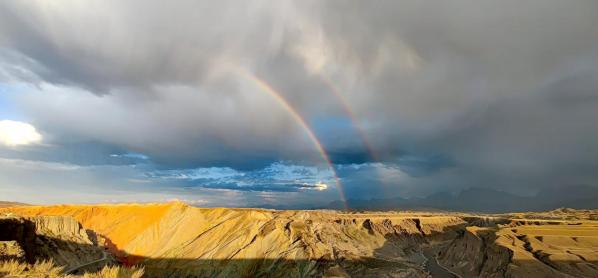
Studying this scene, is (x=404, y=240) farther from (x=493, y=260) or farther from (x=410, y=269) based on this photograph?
(x=493, y=260)

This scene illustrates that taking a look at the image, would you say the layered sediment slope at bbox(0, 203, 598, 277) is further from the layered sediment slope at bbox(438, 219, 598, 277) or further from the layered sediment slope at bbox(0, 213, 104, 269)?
the layered sediment slope at bbox(0, 213, 104, 269)

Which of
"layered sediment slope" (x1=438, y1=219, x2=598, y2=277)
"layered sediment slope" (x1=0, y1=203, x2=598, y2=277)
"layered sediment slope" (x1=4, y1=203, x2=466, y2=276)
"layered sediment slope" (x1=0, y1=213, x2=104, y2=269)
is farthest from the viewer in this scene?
"layered sediment slope" (x1=4, y1=203, x2=466, y2=276)

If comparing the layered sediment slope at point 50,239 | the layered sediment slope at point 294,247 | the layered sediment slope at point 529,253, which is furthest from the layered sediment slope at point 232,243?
the layered sediment slope at point 50,239

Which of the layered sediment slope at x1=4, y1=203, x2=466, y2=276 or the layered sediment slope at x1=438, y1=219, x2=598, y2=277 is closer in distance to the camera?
the layered sediment slope at x1=438, y1=219, x2=598, y2=277

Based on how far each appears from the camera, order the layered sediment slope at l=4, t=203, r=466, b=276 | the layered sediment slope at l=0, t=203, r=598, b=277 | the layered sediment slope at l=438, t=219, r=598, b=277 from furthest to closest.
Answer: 1. the layered sediment slope at l=4, t=203, r=466, b=276
2. the layered sediment slope at l=0, t=203, r=598, b=277
3. the layered sediment slope at l=438, t=219, r=598, b=277

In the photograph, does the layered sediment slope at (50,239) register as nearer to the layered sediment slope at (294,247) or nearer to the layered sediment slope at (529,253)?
the layered sediment slope at (294,247)

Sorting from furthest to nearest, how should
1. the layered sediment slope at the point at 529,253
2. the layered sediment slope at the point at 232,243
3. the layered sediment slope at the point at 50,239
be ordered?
the layered sediment slope at the point at 232,243
the layered sediment slope at the point at 529,253
the layered sediment slope at the point at 50,239

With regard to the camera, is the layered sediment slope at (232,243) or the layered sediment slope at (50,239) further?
the layered sediment slope at (232,243)

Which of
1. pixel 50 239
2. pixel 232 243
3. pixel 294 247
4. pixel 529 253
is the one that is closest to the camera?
pixel 50 239

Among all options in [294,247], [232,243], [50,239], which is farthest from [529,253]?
[50,239]

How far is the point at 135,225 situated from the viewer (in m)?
87.9

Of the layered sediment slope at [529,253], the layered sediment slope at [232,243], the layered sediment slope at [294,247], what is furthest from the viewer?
the layered sediment slope at [232,243]

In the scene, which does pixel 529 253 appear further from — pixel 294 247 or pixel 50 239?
pixel 50 239

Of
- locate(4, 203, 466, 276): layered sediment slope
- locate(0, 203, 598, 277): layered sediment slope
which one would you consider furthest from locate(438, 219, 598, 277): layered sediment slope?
locate(4, 203, 466, 276): layered sediment slope
